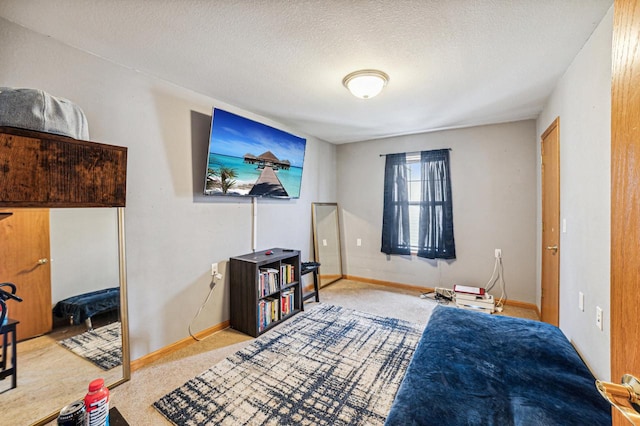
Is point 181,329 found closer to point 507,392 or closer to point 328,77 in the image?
point 507,392

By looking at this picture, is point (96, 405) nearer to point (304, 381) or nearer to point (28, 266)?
point (28, 266)

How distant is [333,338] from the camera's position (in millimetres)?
2596

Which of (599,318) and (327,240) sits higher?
(327,240)

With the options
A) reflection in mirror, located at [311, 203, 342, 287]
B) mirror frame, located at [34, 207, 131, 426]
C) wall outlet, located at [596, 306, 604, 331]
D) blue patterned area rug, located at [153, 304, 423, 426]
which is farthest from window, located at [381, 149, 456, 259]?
mirror frame, located at [34, 207, 131, 426]

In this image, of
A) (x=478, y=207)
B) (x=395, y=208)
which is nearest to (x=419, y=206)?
(x=395, y=208)

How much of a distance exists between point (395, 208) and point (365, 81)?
2.44m

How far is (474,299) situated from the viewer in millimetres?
3383

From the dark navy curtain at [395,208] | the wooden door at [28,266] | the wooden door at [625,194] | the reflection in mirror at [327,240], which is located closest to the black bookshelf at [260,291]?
the reflection in mirror at [327,240]

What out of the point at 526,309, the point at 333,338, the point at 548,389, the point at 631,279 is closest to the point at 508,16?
the point at 631,279

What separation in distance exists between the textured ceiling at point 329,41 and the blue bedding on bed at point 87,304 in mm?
1749

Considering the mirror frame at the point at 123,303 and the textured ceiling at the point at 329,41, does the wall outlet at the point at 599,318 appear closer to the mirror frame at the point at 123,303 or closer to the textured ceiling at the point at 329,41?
the textured ceiling at the point at 329,41

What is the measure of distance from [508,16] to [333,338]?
2809mm

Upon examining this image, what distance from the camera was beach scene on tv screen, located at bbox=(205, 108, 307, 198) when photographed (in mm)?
2596

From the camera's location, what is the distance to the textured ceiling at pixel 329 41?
1.47m
